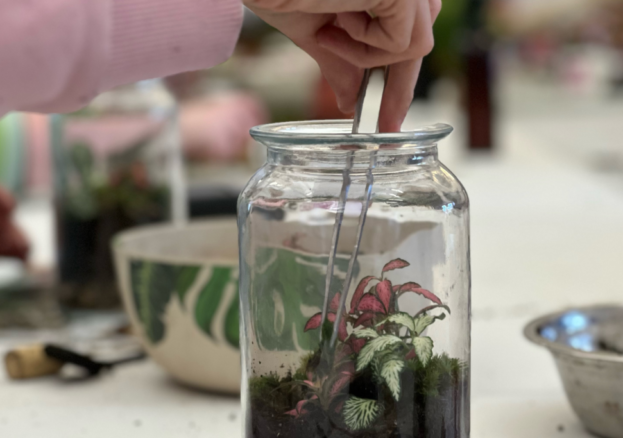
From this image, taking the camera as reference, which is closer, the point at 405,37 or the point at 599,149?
the point at 405,37

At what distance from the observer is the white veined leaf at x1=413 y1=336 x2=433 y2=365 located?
0.37 meters

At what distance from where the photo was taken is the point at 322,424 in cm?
36

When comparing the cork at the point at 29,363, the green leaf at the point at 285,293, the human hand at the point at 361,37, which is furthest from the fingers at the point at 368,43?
the cork at the point at 29,363

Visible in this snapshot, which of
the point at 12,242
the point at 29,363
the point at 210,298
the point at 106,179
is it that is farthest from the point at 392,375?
the point at 12,242

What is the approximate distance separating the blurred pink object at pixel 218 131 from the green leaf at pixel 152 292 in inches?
48.0

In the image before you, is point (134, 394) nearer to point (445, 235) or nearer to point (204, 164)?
point (445, 235)

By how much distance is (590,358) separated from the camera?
0.44m

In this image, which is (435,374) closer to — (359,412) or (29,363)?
(359,412)

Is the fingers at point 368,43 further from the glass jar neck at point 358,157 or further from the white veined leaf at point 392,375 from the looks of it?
the white veined leaf at point 392,375

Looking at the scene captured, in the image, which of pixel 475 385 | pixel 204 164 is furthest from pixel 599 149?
pixel 475 385

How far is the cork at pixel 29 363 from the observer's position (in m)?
0.62

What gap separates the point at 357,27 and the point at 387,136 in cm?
7

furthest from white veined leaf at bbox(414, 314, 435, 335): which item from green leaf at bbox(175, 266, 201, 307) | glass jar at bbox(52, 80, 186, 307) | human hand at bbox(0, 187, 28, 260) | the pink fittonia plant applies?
human hand at bbox(0, 187, 28, 260)

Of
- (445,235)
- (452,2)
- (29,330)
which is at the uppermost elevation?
(452,2)
